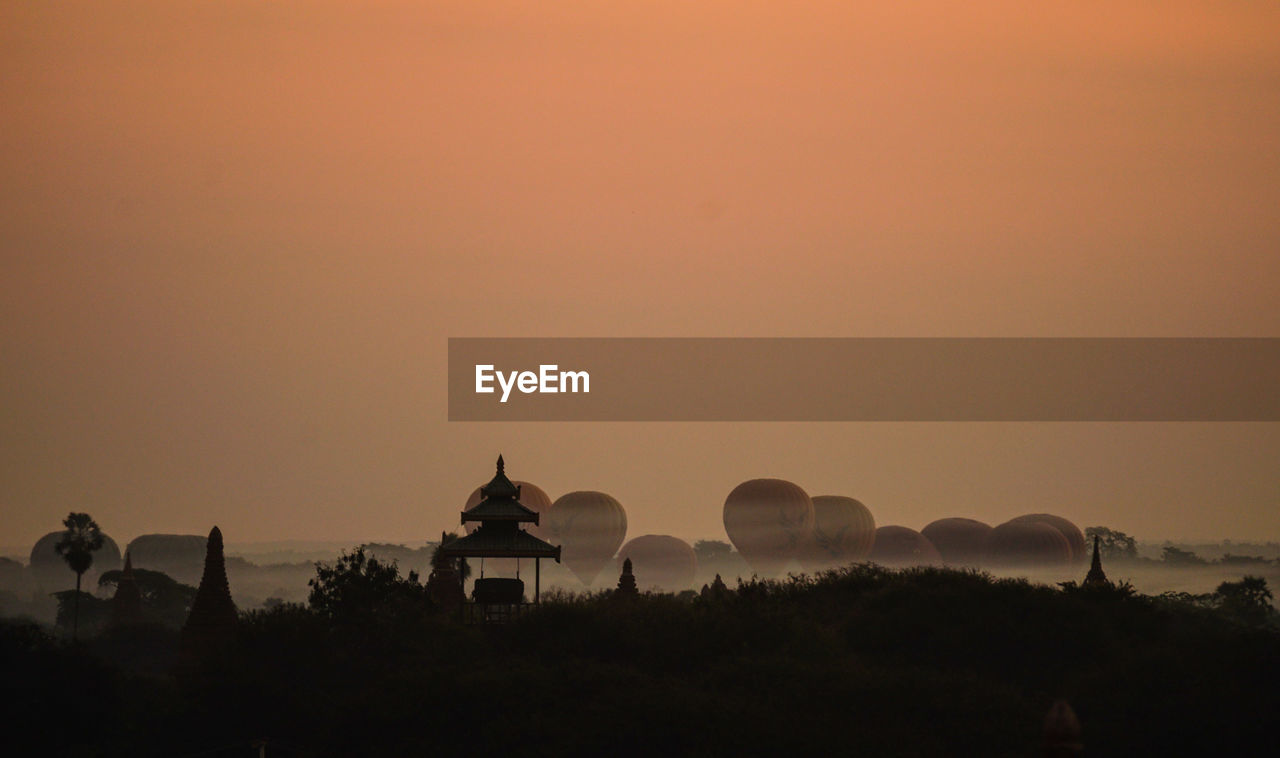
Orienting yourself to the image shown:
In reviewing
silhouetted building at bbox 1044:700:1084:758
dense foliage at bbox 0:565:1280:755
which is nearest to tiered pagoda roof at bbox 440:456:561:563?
dense foliage at bbox 0:565:1280:755

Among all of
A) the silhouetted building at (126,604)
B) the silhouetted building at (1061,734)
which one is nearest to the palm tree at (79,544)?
the silhouetted building at (126,604)

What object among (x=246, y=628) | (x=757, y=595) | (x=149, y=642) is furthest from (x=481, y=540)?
(x=149, y=642)

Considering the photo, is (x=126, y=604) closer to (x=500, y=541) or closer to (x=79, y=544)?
(x=79, y=544)

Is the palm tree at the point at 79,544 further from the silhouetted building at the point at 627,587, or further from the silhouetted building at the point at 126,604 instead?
the silhouetted building at the point at 627,587

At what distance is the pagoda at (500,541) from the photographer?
80.8 metres

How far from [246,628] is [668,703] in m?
23.1

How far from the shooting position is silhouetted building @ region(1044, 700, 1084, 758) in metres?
36.6

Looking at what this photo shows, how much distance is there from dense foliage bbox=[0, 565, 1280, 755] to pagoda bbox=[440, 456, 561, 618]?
258cm

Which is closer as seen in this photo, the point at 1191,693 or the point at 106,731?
the point at 1191,693

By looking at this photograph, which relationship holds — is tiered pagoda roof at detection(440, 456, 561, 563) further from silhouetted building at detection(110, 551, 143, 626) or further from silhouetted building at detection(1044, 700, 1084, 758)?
silhouetted building at detection(110, 551, 143, 626)

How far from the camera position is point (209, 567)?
89812 mm

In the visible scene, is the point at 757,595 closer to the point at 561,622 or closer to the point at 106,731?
the point at 561,622

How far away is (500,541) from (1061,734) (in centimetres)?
4657

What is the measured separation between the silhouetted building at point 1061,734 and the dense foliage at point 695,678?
31.4 metres
